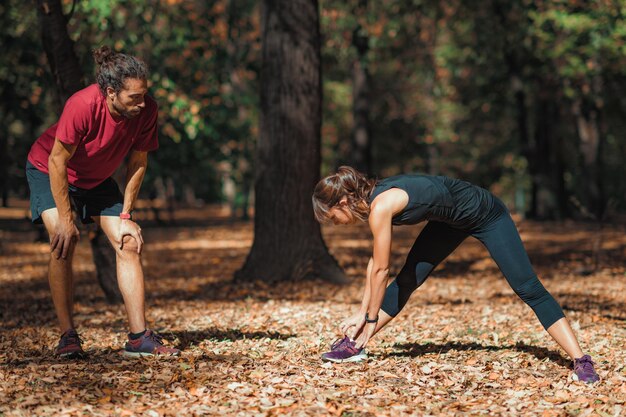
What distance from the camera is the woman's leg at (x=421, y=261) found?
4973 millimetres

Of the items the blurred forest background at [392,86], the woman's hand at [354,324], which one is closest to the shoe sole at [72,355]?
the woman's hand at [354,324]

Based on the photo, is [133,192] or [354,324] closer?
[354,324]

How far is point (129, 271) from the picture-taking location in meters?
5.07

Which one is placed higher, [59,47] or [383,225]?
[59,47]

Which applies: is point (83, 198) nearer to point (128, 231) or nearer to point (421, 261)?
point (128, 231)

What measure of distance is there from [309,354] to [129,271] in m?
1.34

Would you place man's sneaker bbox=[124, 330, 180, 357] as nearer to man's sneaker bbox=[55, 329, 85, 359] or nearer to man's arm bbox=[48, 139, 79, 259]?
man's sneaker bbox=[55, 329, 85, 359]

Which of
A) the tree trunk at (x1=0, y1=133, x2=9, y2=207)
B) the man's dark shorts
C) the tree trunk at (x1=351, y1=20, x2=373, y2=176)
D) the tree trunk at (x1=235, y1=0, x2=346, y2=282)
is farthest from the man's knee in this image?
the tree trunk at (x1=351, y1=20, x2=373, y2=176)

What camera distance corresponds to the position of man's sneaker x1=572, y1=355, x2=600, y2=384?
453 cm

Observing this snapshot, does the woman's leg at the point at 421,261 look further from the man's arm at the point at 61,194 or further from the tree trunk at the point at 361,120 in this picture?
the tree trunk at the point at 361,120

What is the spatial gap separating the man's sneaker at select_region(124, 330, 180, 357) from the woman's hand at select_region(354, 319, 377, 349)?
1.22 m

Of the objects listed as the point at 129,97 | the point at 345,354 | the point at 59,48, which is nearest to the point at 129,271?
the point at 129,97

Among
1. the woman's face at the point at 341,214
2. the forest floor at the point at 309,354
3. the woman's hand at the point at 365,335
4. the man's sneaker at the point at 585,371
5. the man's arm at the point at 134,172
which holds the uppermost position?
the man's arm at the point at 134,172

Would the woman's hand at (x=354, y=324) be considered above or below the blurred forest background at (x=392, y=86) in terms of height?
below
